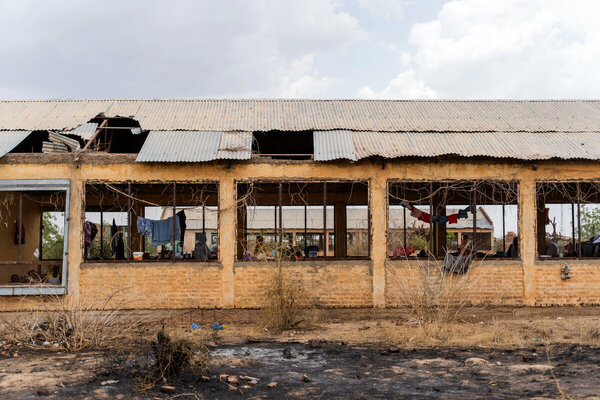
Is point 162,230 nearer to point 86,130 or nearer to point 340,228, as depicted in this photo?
point 86,130

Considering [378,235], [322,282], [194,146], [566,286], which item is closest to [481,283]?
[566,286]

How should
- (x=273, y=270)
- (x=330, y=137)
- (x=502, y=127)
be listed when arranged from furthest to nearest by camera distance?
(x=502, y=127) → (x=330, y=137) → (x=273, y=270)

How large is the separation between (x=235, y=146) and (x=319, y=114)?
10.3ft

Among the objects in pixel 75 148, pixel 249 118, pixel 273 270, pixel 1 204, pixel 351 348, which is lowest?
pixel 351 348

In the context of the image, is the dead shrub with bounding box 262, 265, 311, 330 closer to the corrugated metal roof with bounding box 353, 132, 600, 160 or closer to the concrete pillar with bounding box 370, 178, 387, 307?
the concrete pillar with bounding box 370, 178, 387, 307

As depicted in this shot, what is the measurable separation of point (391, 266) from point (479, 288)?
2.00 meters

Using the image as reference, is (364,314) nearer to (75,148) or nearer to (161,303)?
(161,303)

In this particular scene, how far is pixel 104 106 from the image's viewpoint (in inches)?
586

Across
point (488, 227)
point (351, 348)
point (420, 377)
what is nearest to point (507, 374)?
point (420, 377)

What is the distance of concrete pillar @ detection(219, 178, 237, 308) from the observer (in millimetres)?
11844

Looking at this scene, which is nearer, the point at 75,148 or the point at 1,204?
the point at 75,148

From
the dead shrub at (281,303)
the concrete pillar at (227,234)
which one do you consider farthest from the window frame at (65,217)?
the dead shrub at (281,303)

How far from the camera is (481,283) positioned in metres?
12.1

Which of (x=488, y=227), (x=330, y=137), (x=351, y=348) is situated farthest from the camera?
(x=488, y=227)
